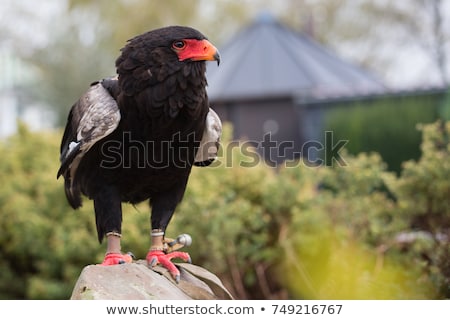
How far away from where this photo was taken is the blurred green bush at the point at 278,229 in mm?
5340

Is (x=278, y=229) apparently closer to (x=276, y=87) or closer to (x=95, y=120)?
(x=95, y=120)

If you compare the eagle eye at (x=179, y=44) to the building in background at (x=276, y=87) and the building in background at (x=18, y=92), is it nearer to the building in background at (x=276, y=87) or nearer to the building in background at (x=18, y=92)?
the building in background at (x=276, y=87)

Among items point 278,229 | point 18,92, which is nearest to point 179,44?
point 278,229

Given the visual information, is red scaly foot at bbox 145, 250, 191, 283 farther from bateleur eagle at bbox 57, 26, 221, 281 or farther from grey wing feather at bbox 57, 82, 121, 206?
grey wing feather at bbox 57, 82, 121, 206

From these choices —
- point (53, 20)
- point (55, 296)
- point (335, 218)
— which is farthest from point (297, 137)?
point (53, 20)

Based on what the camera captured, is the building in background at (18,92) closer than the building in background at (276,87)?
No

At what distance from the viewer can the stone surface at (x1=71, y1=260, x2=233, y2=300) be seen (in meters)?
3.14

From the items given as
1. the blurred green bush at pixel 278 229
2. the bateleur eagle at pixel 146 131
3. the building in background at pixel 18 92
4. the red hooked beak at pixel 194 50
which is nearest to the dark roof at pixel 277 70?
the blurred green bush at pixel 278 229

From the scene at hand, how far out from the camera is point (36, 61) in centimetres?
2812

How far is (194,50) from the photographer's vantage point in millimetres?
3066

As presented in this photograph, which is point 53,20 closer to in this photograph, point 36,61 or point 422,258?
point 36,61

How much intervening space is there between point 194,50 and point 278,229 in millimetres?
3502

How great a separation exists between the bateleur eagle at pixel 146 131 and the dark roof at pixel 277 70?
10446 millimetres

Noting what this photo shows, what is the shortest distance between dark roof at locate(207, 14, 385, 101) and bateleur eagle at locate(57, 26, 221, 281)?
34.3 feet
